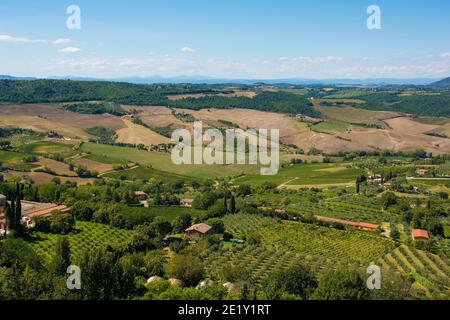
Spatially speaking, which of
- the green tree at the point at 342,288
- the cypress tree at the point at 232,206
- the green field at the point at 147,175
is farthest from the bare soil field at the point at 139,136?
the green tree at the point at 342,288

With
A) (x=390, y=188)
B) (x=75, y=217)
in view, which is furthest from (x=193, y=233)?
(x=390, y=188)

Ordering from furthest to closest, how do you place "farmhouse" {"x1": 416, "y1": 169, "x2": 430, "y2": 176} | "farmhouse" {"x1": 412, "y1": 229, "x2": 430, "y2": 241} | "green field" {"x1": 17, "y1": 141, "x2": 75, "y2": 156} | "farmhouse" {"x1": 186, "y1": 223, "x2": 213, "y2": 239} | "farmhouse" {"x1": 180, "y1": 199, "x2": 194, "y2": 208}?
"green field" {"x1": 17, "y1": 141, "x2": 75, "y2": 156} → "farmhouse" {"x1": 416, "y1": 169, "x2": 430, "y2": 176} → "farmhouse" {"x1": 180, "y1": 199, "x2": 194, "y2": 208} → "farmhouse" {"x1": 412, "y1": 229, "x2": 430, "y2": 241} → "farmhouse" {"x1": 186, "y1": 223, "x2": 213, "y2": 239}

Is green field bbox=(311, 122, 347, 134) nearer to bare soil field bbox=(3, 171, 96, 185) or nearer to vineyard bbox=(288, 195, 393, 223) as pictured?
vineyard bbox=(288, 195, 393, 223)

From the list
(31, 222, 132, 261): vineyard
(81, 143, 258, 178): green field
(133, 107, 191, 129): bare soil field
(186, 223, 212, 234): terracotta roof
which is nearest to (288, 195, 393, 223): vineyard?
(186, 223, 212, 234): terracotta roof

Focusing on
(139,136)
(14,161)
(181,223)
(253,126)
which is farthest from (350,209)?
(253,126)

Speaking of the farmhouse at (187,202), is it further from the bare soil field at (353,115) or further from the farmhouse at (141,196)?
the bare soil field at (353,115)

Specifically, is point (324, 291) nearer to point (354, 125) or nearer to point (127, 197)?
point (127, 197)

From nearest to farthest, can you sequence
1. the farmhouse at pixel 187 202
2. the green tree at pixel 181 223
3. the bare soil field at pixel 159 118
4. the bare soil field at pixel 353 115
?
1. the green tree at pixel 181 223
2. the farmhouse at pixel 187 202
3. the bare soil field at pixel 159 118
4. the bare soil field at pixel 353 115
